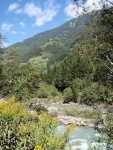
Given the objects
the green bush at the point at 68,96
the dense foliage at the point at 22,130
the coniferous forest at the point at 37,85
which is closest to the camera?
the dense foliage at the point at 22,130

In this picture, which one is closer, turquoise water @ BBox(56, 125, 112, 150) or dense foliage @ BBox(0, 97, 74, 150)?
dense foliage @ BBox(0, 97, 74, 150)

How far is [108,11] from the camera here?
47.5 feet

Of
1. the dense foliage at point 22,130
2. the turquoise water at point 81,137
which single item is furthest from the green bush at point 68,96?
the dense foliage at point 22,130

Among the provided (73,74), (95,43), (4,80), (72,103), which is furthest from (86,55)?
(73,74)

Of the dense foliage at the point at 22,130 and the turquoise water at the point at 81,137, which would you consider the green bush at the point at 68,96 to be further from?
the dense foliage at the point at 22,130

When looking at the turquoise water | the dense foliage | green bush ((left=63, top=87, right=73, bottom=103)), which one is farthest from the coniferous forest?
green bush ((left=63, top=87, right=73, bottom=103))

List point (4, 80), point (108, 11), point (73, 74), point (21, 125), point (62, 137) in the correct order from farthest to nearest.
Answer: point (73, 74)
point (4, 80)
point (108, 11)
point (21, 125)
point (62, 137)

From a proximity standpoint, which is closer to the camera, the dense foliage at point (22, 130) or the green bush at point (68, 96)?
the dense foliage at point (22, 130)

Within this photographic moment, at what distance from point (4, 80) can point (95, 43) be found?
46.6ft

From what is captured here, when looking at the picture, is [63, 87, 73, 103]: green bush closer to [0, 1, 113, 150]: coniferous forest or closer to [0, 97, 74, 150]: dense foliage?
[0, 1, 113, 150]: coniferous forest

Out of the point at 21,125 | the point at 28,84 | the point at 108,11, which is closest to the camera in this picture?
the point at 21,125

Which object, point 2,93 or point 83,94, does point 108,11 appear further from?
point 83,94

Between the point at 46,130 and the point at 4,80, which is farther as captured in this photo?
the point at 4,80

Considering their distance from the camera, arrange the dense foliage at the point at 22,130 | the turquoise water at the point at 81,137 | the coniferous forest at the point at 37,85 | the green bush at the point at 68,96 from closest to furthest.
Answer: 1. the dense foliage at the point at 22,130
2. the coniferous forest at the point at 37,85
3. the turquoise water at the point at 81,137
4. the green bush at the point at 68,96
